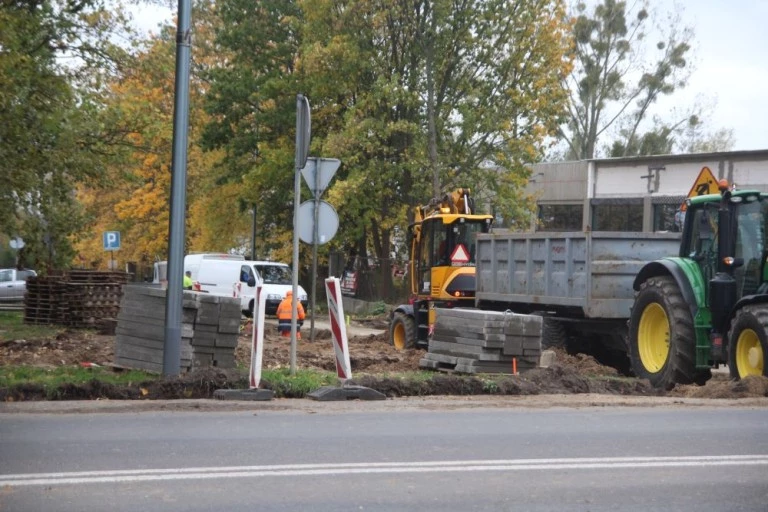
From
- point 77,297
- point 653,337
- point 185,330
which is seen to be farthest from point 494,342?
point 77,297

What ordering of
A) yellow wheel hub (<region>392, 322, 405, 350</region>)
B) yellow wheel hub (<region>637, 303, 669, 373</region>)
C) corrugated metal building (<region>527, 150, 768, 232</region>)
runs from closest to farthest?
yellow wheel hub (<region>637, 303, 669, 373</region>)
yellow wheel hub (<region>392, 322, 405, 350</region>)
corrugated metal building (<region>527, 150, 768, 232</region>)

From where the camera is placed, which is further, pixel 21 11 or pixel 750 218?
pixel 21 11

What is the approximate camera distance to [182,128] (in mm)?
12914

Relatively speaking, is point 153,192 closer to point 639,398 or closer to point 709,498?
point 639,398

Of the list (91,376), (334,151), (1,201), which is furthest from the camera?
(334,151)

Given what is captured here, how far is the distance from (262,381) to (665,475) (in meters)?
5.75

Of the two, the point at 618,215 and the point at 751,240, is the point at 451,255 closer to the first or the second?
the point at 751,240

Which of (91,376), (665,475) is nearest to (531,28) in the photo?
(91,376)

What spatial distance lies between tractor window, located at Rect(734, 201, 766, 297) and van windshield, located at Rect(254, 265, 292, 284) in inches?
990

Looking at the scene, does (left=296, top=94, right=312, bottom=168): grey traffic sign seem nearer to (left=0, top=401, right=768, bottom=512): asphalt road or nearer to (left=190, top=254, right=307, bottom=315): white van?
(left=0, top=401, right=768, bottom=512): asphalt road

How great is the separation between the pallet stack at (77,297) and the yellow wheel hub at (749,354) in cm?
1642

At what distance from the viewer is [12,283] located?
1875 inches

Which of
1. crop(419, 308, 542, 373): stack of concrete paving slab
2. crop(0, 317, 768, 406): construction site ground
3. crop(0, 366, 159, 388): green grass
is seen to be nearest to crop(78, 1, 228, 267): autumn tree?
crop(0, 317, 768, 406): construction site ground

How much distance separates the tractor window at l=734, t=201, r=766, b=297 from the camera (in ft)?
44.5
